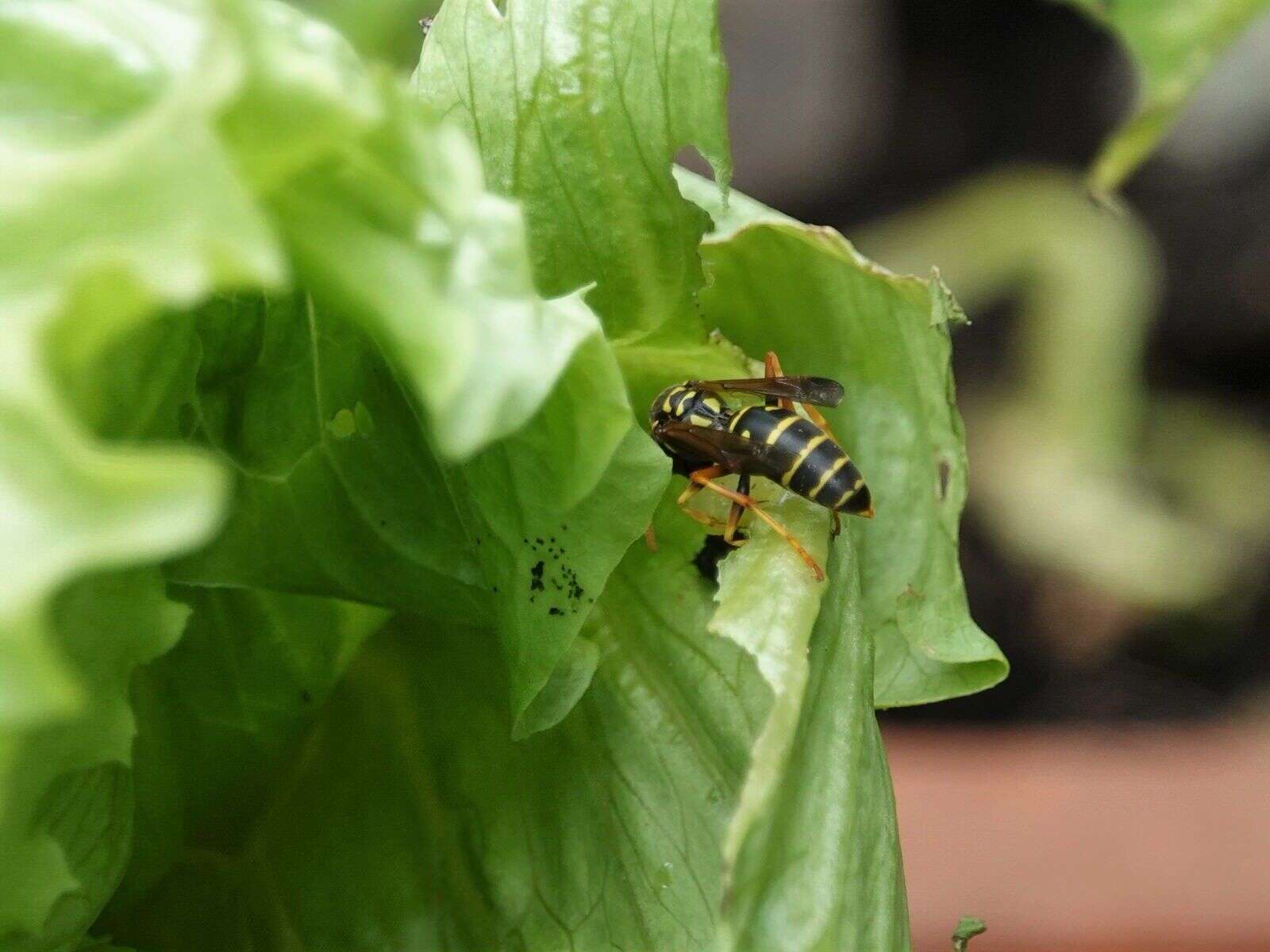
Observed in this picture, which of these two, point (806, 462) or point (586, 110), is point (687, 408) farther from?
point (586, 110)

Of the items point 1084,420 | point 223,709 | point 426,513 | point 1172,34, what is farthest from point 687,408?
point 1084,420

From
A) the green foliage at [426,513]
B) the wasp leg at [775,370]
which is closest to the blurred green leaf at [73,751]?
the green foliage at [426,513]

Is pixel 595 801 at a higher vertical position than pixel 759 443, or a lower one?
lower

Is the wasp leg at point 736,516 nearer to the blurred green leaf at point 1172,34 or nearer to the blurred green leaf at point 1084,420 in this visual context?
the blurred green leaf at point 1172,34

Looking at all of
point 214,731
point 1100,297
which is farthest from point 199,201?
point 1100,297

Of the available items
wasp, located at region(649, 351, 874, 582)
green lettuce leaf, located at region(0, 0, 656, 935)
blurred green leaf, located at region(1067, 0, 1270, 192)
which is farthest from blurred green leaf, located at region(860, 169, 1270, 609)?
green lettuce leaf, located at region(0, 0, 656, 935)

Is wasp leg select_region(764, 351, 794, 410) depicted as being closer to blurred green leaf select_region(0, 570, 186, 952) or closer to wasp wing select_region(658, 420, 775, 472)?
wasp wing select_region(658, 420, 775, 472)

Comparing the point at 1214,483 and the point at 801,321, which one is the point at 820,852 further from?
the point at 1214,483
